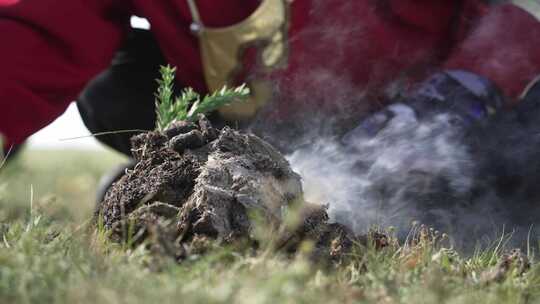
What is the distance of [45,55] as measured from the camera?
2.18m

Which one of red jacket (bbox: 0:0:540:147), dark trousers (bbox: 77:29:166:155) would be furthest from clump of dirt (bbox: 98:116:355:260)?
dark trousers (bbox: 77:29:166:155)

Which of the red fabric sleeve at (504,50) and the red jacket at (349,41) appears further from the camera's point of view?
the red fabric sleeve at (504,50)

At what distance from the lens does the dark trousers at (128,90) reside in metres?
2.95

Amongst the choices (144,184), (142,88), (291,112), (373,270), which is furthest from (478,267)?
(142,88)

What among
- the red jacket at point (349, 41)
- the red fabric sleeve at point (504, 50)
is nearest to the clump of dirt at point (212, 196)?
the red jacket at point (349, 41)

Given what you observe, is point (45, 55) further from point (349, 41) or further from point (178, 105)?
point (349, 41)

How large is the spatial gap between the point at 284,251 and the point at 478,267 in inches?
17.5

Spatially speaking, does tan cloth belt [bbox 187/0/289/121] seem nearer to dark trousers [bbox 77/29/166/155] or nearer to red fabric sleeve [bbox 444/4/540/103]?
dark trousers [bbox 77/29/166/155]

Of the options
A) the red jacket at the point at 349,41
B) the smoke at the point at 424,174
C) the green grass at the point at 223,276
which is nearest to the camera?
the green grass at the point at 223,276

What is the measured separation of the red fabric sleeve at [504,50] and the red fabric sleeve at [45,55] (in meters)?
1.19

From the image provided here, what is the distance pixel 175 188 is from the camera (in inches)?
58.7

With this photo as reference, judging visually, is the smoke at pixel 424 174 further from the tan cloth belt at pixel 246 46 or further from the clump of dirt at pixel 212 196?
the clump of dirt at pixel 212 196

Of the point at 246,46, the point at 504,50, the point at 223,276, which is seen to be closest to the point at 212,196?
the point at 223,276

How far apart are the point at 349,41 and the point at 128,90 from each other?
3.17ft
